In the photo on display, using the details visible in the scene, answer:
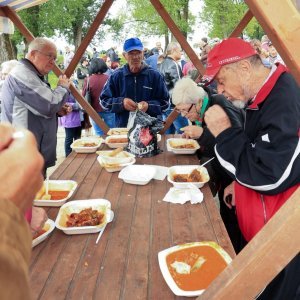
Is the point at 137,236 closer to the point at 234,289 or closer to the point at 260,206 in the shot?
the point at 260,206

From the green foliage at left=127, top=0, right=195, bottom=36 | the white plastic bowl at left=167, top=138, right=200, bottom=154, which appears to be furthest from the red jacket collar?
the green foliage at left=127, top=0, right=195, bottom=36

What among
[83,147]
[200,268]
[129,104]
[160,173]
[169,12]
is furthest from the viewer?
[169,12]

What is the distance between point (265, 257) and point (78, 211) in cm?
142

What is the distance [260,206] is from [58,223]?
1.19 meters

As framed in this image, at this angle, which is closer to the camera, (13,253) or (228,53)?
(13,253)

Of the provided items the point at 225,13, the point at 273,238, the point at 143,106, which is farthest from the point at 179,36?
the point at 225,13

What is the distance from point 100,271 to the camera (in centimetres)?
153

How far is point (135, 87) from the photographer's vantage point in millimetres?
4367

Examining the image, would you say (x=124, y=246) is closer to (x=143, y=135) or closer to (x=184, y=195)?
(x=184, y=195)

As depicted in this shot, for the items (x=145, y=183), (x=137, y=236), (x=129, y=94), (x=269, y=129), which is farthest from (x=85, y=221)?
(x=129, y=94)

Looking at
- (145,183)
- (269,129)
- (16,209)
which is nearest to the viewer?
(16,209)

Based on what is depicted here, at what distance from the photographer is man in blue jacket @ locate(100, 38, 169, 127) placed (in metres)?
4.27

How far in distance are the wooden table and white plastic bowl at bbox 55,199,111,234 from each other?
0.12 feet

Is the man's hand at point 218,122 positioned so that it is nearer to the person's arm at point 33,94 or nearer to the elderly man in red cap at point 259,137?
the elderly man in red cap at point 259,137
